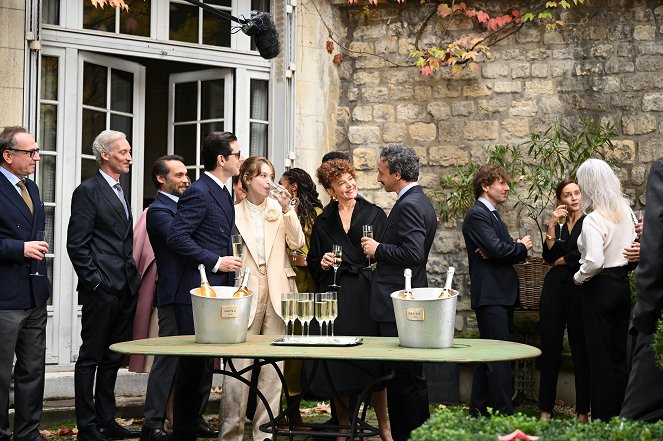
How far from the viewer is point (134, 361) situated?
7785 mm

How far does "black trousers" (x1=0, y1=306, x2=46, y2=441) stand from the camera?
21.3 ft

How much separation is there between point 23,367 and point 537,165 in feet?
15.7

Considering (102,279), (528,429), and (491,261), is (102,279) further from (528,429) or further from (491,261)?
(528,429)

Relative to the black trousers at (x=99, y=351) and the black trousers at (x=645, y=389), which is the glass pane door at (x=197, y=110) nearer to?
the black trousers at (x=99, y=351)

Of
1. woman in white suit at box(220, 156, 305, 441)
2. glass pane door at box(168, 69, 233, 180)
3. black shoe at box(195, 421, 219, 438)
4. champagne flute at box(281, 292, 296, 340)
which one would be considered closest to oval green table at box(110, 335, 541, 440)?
champagne flute at box(281, 292, 296, 340)

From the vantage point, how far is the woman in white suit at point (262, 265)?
6.87m

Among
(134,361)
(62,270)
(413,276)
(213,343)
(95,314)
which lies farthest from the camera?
(62,270)

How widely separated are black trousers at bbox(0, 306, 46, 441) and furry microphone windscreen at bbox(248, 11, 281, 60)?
9.37 ft

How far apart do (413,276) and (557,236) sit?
1.86 metres

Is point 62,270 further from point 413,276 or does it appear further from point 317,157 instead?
point 413,276

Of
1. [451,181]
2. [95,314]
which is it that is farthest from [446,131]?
[95,314]

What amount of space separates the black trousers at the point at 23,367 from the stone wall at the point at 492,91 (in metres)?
3.97

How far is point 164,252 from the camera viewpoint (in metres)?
7.16

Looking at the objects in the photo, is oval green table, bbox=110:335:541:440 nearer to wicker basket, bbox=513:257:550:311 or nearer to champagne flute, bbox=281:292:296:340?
champagne flute, bbox=281:292:296:340
